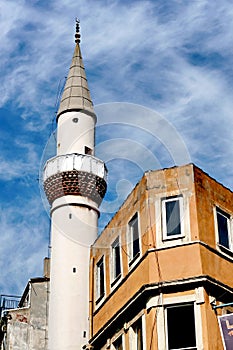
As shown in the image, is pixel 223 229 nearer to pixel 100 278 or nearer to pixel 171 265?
pixel 171 265

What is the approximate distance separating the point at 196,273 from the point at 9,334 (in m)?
22.5

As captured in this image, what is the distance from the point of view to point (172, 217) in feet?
89.9

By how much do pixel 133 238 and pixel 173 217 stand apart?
233 centimetres

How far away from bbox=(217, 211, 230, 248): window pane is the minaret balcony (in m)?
15.8

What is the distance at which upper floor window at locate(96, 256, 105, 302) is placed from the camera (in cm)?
3216

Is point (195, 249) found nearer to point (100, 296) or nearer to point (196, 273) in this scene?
point (196, 273)

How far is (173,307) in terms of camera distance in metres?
25.6

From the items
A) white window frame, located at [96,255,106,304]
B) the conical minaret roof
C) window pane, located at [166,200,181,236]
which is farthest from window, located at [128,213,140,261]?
the conical minaret roof

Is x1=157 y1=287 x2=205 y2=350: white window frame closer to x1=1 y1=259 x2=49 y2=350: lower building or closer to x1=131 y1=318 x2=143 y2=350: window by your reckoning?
x1=131 y1=318 x2=143 y2=350: window

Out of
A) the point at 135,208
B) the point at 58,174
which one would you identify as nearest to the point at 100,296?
the point at 135,208

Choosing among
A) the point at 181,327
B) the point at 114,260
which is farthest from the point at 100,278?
the point at 181,327

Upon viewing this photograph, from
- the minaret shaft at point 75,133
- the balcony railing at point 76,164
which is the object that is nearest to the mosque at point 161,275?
the balcony railing at point 76,164

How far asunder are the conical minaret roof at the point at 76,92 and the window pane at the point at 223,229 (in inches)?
798

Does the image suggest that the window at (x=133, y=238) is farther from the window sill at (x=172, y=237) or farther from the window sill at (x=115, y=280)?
the window sill at (x=172, y=237)
